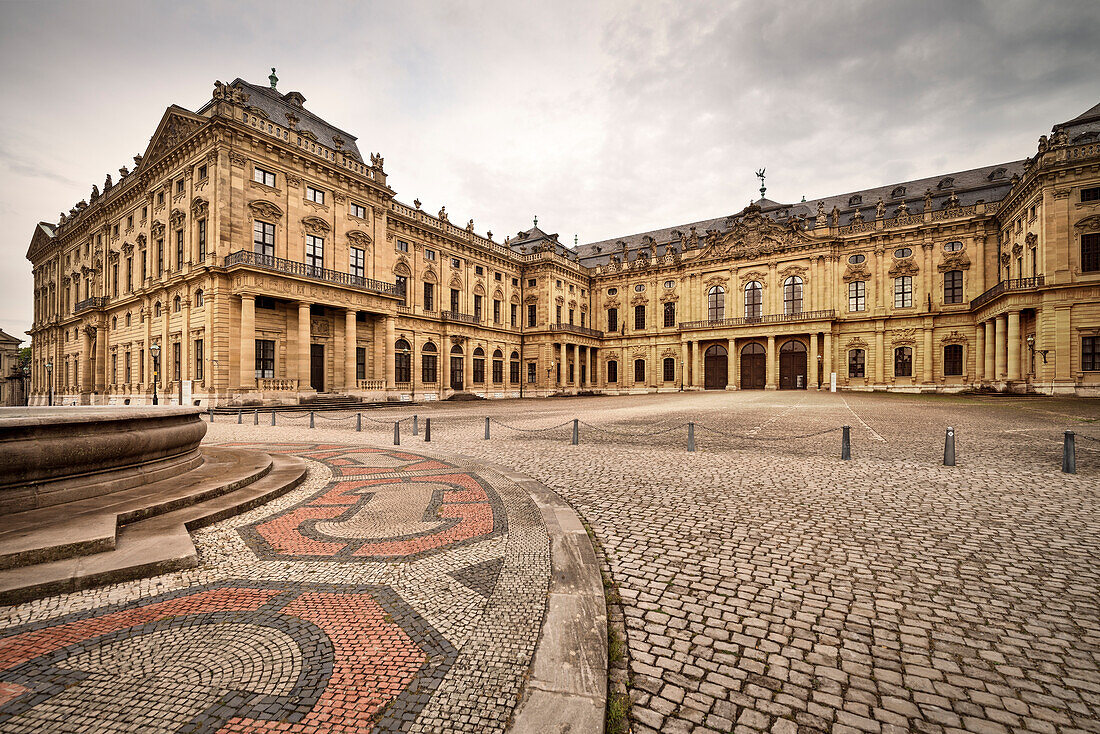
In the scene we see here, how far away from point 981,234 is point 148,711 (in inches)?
2077

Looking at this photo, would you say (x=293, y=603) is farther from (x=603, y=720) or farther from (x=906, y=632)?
(x=906, y=632)

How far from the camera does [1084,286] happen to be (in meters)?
27.6

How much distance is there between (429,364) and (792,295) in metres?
35.9

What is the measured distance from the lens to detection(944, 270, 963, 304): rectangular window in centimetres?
3838

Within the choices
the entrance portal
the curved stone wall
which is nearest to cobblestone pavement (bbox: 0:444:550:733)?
the curved stone wall

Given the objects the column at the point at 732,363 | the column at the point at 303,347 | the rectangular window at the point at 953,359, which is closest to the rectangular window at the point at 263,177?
the column at the point at 303,347

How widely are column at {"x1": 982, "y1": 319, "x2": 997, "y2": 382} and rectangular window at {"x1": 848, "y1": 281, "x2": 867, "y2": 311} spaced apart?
8.87 m

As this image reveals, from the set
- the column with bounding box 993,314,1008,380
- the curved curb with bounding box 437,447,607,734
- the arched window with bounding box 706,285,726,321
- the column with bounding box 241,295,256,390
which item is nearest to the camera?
the curved curb with bounding box 437,447,607,734

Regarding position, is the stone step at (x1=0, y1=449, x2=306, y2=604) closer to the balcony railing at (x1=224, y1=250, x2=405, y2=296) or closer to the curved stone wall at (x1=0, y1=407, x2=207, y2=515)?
the curved stone wall at (x1=0, y1=407, x2=207, y2=515)

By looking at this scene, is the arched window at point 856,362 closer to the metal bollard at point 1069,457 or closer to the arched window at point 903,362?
the arched window at point 903,362

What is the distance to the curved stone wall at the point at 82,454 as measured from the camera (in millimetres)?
4262

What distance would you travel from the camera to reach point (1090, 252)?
27688 millimetres

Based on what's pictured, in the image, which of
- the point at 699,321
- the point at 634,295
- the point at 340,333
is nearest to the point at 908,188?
the point at 699,321

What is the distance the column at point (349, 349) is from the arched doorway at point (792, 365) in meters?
39.3
